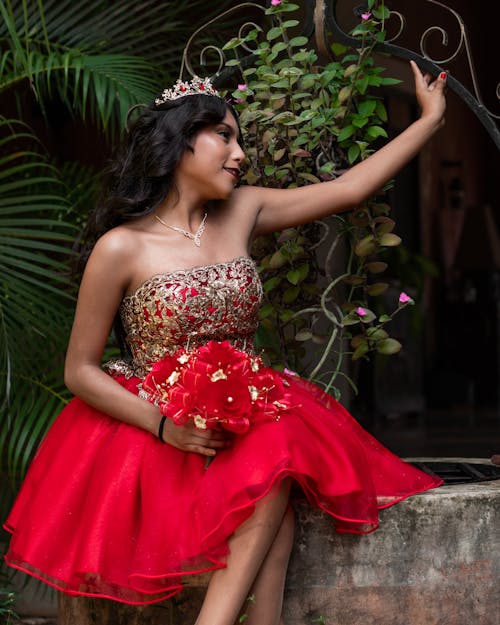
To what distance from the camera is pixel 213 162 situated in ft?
9.55

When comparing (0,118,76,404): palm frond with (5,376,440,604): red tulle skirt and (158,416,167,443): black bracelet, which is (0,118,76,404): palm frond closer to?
(5,376,440,604): red tulle skirt

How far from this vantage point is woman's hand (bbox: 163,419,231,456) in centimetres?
256

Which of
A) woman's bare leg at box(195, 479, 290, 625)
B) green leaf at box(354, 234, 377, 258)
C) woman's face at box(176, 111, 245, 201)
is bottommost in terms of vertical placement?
woman's bare leg at box(195, 479, 290, 625)

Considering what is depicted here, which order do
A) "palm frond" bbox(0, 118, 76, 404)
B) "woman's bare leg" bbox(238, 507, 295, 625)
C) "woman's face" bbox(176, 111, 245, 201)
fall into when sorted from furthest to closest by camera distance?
"palm frond" bbox(0, 118, 76, 404), "woman's face" bbox(176, 111, 245, 201), "woman's bare leg" bbox(238, 507, 295, 625)

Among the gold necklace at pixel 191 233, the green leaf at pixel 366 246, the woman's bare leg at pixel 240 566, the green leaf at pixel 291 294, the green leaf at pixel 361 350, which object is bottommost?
the green leaf at pixel 361 350

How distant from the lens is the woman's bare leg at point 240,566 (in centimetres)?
243

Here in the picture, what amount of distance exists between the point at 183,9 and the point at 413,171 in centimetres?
743

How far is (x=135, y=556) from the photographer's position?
253 cm

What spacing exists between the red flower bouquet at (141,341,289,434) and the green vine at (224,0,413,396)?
80cm

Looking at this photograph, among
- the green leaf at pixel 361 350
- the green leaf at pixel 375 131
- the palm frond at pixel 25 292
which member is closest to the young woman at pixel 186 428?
the green leaf at pixel 375 131

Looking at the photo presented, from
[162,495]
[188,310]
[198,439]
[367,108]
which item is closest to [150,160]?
[188,310]

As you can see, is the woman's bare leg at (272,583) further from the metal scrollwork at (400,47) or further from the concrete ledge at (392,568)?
the metal scrollwork at (400,47)

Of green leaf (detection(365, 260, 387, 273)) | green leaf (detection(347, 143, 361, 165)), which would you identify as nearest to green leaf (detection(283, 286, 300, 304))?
green leaf (detection(365, 260, 387, 273))

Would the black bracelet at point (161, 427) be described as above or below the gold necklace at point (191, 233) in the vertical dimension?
below
